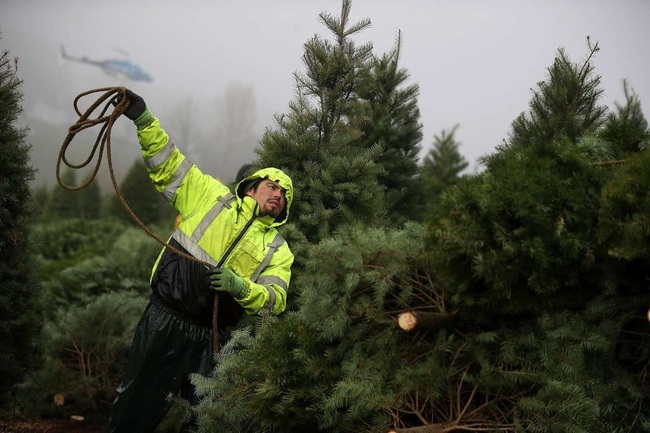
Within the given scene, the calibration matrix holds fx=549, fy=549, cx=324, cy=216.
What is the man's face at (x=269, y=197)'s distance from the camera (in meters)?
3.97

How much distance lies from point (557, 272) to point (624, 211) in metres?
0.38

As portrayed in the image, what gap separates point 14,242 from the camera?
4566 millimetres

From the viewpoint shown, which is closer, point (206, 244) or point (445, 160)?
point (206, 244)

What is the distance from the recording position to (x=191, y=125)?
61.0 metres

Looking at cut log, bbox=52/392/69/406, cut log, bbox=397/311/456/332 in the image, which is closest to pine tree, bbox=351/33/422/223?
cut log, bbox=397/311/456/332

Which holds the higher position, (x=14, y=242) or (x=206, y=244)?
(x=206, y=244)

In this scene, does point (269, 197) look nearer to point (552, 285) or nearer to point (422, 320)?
point (422, 320)

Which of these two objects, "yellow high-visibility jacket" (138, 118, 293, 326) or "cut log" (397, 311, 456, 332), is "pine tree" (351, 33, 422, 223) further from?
"cut log" (397, 311, 456, 332)

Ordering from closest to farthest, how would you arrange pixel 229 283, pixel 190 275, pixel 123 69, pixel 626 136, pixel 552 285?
pixel 552 285, pixel 626 136, pixel 229 283, pixel 190 275, pixel 123 69

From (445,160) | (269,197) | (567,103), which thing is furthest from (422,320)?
(445,160)

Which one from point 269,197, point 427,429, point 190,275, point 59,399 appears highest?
point 269,197

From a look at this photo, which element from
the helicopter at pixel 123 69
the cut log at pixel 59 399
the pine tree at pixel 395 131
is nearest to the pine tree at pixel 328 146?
the pine tree at pixel 395 131

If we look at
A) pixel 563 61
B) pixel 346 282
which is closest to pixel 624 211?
pixel 346 282

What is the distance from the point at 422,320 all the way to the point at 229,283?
1451mm
